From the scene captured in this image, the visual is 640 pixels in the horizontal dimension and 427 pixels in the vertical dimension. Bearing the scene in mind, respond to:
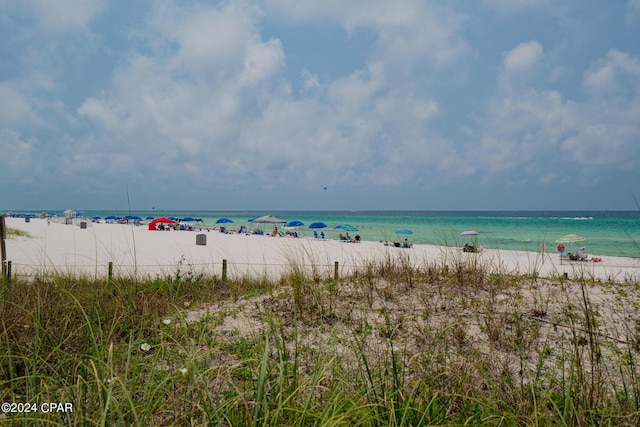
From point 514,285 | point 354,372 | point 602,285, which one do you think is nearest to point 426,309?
point 514,285

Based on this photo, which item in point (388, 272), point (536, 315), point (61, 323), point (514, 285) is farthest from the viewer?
point (388, 272)

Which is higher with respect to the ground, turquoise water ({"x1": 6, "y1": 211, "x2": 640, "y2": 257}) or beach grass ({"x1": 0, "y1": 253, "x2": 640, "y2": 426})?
beach grass ({"x1": 0, "y1": 253, "x2": 640, "y2": 426})

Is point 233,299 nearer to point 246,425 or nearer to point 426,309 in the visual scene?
point 426,309

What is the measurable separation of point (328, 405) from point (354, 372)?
77 centimetres

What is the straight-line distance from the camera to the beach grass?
1974 mm

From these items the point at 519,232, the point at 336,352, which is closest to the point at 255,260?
the point at 336,352

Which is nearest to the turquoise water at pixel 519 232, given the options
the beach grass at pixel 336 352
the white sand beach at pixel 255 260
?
the white sand beach at pixel 255 260

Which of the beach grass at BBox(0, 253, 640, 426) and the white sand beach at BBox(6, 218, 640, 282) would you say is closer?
the beach grass at BBox(0, 253, 640, 426)

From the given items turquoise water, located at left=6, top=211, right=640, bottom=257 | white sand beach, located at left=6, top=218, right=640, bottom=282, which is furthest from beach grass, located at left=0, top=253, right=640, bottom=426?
turquoise water, located at left=6, top=211, right=640, bottom=257

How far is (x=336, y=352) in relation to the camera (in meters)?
2.47

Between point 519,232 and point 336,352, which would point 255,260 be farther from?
point 519,232

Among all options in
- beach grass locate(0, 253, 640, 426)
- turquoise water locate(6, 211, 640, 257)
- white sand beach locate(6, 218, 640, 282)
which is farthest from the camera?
turquoise water locate(6, 211, 640, 257)

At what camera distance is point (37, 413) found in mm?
1917

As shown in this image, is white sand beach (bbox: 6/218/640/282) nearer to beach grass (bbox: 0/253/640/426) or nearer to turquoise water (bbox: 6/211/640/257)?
beach grass (bbox: 0/253/640/426)
